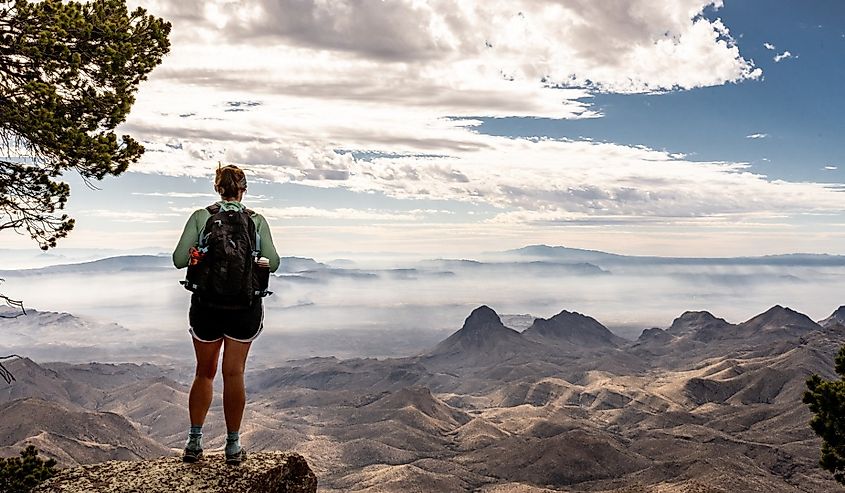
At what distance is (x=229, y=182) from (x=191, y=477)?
511 cm

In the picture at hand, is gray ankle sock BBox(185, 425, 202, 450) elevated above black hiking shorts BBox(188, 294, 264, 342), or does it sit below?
below

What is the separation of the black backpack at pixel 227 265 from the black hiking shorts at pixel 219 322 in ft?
0.47

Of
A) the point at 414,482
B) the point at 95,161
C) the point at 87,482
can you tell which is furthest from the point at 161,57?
the point at 414,482

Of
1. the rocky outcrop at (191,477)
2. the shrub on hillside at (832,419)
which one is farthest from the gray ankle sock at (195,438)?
the shrub on hillside at (832,419)

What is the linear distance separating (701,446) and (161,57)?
197719 millimetres

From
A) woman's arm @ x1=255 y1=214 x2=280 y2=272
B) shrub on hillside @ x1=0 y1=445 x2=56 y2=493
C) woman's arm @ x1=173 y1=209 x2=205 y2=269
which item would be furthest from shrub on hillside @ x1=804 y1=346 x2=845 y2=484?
shrub on hillside @ x1=0 y1=445 x2=56 y2=493

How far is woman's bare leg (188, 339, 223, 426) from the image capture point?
11266 millimetres

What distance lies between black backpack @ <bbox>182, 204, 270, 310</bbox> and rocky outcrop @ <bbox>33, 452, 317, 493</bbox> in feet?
10.2

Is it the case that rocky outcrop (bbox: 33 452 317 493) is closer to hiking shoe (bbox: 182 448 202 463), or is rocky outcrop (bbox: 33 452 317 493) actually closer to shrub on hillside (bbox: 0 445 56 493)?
hiking shoe (bbox: 182 448 202 463)

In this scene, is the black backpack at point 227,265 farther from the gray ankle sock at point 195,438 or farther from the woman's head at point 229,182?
the gray ankle sock at point 195,438

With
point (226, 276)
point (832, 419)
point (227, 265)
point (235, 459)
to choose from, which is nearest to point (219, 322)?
point (226, 276)

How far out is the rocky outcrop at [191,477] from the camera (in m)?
11.4

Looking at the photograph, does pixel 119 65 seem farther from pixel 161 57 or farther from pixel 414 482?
pixel 414 482

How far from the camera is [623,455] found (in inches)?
7451
